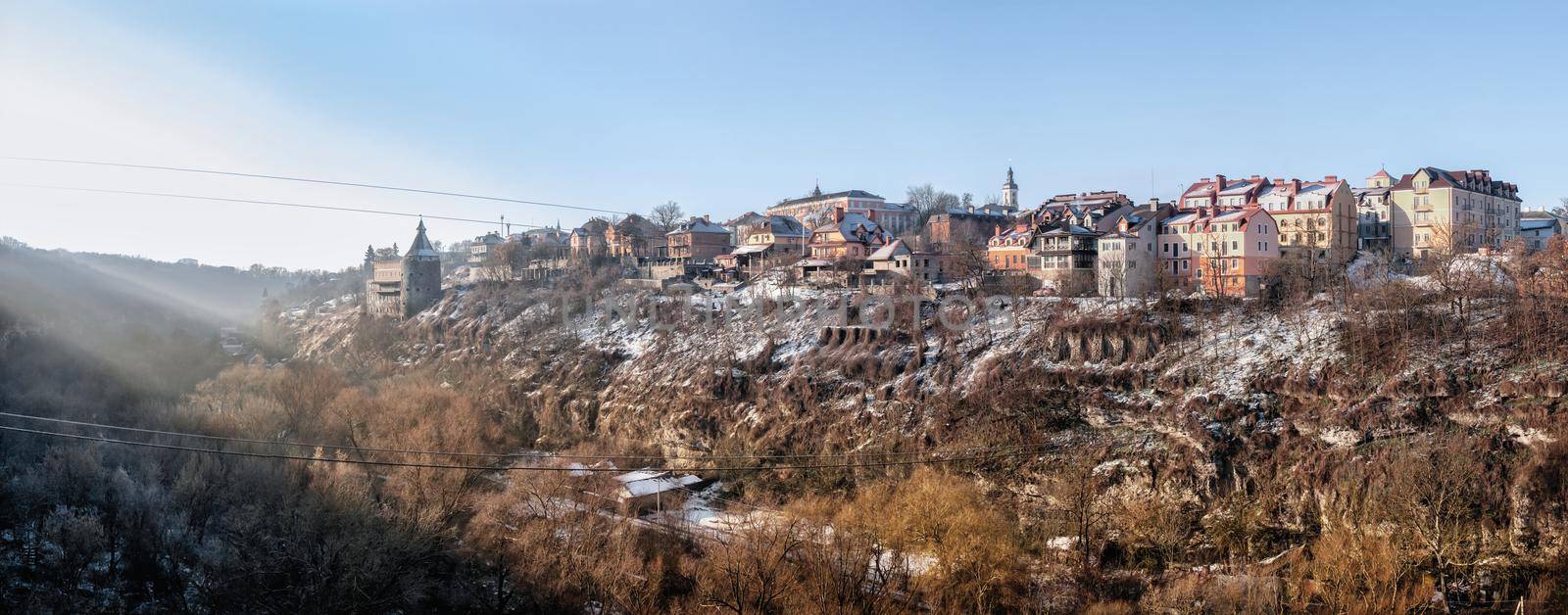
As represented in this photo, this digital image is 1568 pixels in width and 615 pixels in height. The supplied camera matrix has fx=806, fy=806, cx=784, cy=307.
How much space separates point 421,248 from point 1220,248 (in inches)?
2627

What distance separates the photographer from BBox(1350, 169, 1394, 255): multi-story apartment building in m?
53.5

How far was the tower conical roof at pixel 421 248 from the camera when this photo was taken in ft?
247

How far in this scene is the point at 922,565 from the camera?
992 inches

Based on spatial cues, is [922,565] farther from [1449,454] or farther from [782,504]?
[1449,454]

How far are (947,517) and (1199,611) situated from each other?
7686mm

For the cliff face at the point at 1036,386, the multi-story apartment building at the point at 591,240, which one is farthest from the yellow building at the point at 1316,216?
the multi-story apartment building at the point at 591,240

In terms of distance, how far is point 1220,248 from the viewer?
49188mm

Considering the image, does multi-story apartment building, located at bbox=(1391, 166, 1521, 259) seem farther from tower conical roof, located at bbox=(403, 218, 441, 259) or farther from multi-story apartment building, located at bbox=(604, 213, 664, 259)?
tower conical roof, located at bbox=(403, 218, 441, 259)

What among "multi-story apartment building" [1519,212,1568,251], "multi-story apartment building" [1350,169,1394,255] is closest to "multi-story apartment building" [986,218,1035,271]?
"multi-story apartment building" [1350,169,1394,255]

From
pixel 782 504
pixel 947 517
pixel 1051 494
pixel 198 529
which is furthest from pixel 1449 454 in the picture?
pixel 198 529

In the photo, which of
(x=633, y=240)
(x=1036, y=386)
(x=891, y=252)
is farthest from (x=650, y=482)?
(x=633, y=240)

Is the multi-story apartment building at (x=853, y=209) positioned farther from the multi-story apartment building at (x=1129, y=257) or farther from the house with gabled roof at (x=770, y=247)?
the multi-story apartment building at (x=1129, y=257)

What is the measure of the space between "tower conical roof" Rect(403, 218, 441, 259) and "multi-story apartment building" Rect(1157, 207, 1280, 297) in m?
62.8

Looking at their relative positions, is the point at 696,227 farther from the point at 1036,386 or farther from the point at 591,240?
the point at 1036,386
